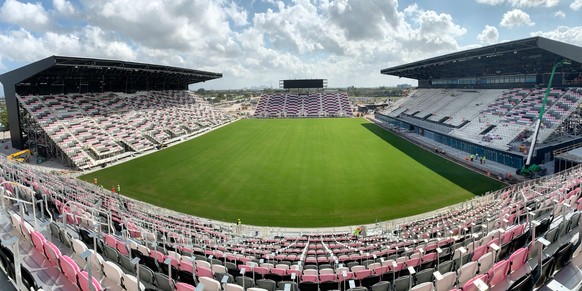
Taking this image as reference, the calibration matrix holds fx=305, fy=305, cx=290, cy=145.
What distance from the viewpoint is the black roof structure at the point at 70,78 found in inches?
1324

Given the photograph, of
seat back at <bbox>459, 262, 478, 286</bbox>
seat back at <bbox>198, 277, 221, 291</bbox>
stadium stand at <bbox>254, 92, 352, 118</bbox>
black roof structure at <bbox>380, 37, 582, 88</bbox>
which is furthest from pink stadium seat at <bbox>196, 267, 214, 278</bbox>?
stadium stand at <bbox>254, 92, 352, 118</bbox>

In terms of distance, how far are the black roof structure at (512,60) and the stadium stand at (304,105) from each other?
107 ft

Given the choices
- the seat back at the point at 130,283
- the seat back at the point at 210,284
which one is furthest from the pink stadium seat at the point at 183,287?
the seat back at the point at 130,283

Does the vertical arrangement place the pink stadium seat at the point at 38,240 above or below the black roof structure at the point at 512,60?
below

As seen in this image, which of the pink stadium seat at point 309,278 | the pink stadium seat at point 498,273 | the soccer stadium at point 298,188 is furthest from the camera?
the pink stadium seat at point 309,278

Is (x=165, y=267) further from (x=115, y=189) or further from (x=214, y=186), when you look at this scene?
(x=115, y=189)

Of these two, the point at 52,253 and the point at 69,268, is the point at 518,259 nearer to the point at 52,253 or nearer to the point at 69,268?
the point at 69,268

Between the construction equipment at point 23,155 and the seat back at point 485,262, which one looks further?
the construction equipment at point 23,155

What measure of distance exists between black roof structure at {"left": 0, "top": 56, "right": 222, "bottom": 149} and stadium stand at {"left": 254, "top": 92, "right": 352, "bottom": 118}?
34.4m

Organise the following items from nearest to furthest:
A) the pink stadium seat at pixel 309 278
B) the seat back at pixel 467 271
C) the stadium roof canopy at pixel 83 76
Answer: the seat back at pixel 467 271, the pink stadium seat at pixel 309 278, the stadium roof canopy at pixel 83 76

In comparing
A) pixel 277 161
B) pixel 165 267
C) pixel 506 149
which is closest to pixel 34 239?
pixel 165 267

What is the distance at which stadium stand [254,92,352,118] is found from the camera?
85.6 meters

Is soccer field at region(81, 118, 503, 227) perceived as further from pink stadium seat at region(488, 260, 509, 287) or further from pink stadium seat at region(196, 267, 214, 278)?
pink stadium seat at region(488, 260, 509, 287)

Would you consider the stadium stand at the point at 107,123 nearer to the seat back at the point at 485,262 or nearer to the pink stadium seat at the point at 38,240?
the pink stadium seat at the point at 38,240
